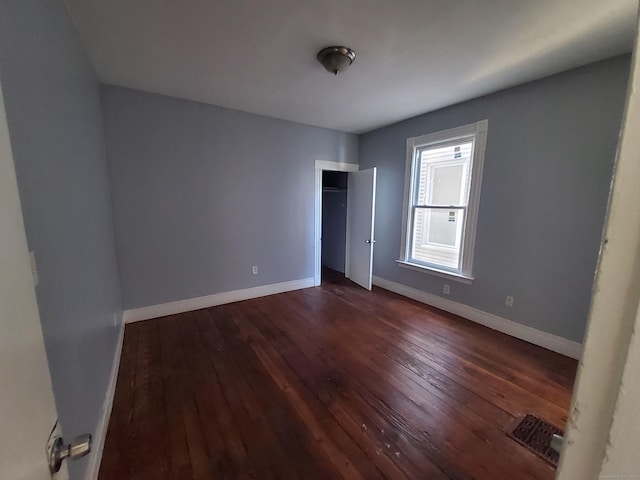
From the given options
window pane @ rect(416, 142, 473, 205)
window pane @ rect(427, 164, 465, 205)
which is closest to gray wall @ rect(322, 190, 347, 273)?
window pane @ rect(416, 142, 473, 205)

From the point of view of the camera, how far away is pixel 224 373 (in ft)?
7.00

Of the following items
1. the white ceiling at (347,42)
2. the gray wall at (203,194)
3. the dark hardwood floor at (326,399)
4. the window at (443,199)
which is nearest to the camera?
the dark hardwood floor at (326,399)

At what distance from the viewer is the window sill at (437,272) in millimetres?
3129

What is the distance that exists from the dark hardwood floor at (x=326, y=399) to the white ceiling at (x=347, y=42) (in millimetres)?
2541

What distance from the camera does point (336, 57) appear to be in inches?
79.4

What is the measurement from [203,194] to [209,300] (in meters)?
1.37

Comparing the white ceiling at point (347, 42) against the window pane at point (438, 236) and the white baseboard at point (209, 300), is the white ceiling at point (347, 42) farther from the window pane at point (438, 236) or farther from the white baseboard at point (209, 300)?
the white baseboard at point (209, 300)

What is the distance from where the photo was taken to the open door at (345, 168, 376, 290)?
403 centimetres

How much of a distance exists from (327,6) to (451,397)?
275 cm

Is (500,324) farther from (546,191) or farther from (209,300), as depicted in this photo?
(209,300)

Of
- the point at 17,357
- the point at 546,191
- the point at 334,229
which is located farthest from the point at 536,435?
the point at 334,229

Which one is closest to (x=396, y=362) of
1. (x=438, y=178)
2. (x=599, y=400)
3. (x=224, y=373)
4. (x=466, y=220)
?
(x=224, y=373)

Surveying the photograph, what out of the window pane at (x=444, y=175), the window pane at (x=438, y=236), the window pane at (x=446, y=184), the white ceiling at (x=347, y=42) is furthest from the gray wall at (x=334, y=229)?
the white ceiling at (x=347, y=42)

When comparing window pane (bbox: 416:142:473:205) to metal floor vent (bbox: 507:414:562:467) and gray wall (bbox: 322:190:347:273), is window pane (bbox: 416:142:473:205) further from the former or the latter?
metal floor vent (bbox: 507:414:562:467)
